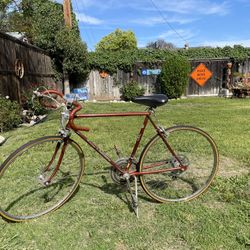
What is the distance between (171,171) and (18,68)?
6.60m

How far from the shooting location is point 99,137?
5.14 m

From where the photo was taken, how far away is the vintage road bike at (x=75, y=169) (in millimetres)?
2447

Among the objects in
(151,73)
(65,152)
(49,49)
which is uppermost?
(49,49)

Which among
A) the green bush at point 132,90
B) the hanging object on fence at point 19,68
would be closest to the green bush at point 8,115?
the hanging object on fence at point 19,68

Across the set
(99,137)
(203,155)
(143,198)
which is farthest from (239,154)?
(99,137)

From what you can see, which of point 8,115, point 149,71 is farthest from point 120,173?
point 149,71

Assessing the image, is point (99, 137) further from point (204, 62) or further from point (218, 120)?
point (204, 62)

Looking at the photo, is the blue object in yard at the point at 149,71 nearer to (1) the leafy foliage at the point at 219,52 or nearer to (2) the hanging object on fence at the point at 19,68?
(1) the leafy foliage at the point at 219,52

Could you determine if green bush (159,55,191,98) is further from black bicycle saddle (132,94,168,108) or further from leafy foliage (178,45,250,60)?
black bicycle saddle (132,94,168,108)

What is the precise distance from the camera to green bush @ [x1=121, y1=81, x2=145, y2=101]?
539 inches

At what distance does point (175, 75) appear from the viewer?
1327 centimetres

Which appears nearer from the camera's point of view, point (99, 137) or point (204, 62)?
point (99, 137)

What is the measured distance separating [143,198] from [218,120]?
444 cm

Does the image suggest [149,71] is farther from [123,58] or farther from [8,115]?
[8,115]
